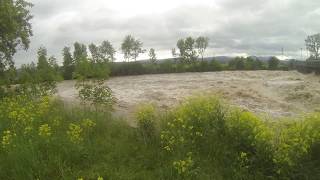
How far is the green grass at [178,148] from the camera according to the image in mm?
8234

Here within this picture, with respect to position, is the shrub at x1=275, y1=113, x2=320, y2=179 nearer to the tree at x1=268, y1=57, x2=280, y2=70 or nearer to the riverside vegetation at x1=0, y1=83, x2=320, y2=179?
the riverside vegetation at x1=0, y1=83, x2=320, y2=179

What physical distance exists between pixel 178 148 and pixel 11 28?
1072 cm

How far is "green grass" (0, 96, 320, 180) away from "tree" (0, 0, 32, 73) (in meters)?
7.18

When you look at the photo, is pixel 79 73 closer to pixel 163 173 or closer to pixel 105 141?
pixel 105 141

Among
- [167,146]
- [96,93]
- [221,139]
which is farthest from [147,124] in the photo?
[96,93]

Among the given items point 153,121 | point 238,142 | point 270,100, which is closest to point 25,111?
point 153,121

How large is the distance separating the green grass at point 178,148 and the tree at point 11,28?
7.18 m

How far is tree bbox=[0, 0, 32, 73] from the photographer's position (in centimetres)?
1662

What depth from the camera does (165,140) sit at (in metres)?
9.49

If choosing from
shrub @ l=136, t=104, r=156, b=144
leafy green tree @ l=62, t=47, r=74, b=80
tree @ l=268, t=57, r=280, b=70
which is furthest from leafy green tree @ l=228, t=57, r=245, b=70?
shrub @ l=136, t=104, r=156, b=144

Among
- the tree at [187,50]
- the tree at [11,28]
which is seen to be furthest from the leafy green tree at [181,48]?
the tree at [11,28]

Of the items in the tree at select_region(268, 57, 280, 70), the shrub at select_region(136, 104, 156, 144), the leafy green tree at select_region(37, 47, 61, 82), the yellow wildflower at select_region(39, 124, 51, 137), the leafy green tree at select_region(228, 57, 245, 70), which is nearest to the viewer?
the yellow wildflower at select_region(39, 124, 51, 137)

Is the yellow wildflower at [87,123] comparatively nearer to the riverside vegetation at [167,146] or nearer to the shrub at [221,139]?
the riverside vegetation at [167,146]

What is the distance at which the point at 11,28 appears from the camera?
56.3ft
